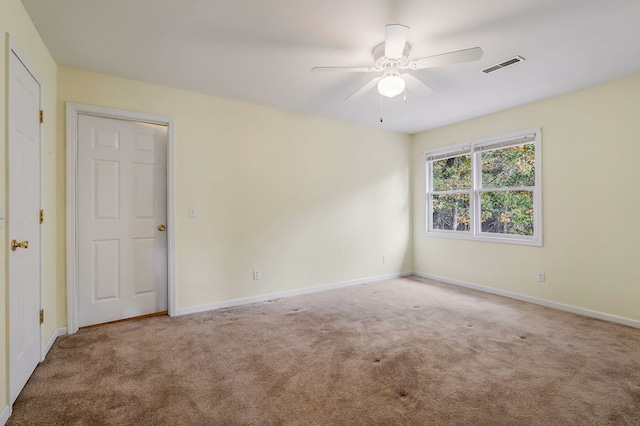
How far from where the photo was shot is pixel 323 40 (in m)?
2.42

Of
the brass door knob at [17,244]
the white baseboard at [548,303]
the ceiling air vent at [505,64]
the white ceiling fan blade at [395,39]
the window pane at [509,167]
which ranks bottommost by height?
the white baseboard at [548,303]

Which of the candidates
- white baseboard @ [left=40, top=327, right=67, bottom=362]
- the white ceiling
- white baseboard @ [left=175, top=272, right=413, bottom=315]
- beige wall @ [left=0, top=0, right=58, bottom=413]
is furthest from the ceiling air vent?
white baseboard @ [left=40, top=327, right=67, bottom=362]

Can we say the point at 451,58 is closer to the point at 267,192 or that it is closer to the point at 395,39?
the point at 395,39

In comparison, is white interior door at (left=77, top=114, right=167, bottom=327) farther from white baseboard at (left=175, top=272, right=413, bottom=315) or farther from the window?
the window

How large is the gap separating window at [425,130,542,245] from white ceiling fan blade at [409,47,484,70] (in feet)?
7.65

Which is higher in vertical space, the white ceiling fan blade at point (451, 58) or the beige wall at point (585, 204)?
the white ceiling fan blade at point (451, 58)

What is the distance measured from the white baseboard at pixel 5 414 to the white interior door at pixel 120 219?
4.56 ft

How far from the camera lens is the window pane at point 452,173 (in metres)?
4.66

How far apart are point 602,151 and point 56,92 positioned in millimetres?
5480

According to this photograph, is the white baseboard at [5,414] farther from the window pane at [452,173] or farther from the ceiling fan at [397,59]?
the window pane at [452,173]

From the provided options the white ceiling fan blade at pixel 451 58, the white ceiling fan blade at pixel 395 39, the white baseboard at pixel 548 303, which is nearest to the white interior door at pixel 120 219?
the white ceiling fan blade at pixel 395 39

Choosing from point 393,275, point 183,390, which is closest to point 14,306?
point 183,390

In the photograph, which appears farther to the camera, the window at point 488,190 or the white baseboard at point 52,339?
the window at point 488,190

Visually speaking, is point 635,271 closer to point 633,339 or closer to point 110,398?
point 633,339
